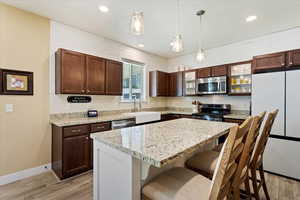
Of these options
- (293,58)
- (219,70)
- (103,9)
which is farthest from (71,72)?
(293,58)

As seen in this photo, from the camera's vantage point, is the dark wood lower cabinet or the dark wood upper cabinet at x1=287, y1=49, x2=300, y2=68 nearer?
the dark wood lower cabinet

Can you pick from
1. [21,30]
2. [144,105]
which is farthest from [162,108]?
[21,30]

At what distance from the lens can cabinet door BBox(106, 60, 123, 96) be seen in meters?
3.33

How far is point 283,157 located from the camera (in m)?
2.43

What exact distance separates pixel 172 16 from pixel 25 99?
2987mm

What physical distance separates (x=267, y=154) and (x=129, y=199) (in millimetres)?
2794

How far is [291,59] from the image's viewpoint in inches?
101

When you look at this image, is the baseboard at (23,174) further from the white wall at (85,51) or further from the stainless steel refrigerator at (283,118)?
the stainless steel refrigerator at (283,118)

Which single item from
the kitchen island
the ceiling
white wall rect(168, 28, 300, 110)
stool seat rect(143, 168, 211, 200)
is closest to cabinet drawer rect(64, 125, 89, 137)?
the kitchen island

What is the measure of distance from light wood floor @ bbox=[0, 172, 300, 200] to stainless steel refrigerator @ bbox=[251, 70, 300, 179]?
0.76 feet

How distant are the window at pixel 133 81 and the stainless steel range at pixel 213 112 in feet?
5.91

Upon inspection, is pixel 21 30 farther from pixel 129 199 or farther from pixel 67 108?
pixel 129 199

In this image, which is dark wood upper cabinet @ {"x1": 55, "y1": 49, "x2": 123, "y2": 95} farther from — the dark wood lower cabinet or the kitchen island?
the kitchen island

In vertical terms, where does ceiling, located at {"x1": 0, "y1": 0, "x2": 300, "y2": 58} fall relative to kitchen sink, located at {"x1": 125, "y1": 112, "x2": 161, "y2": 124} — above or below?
above
